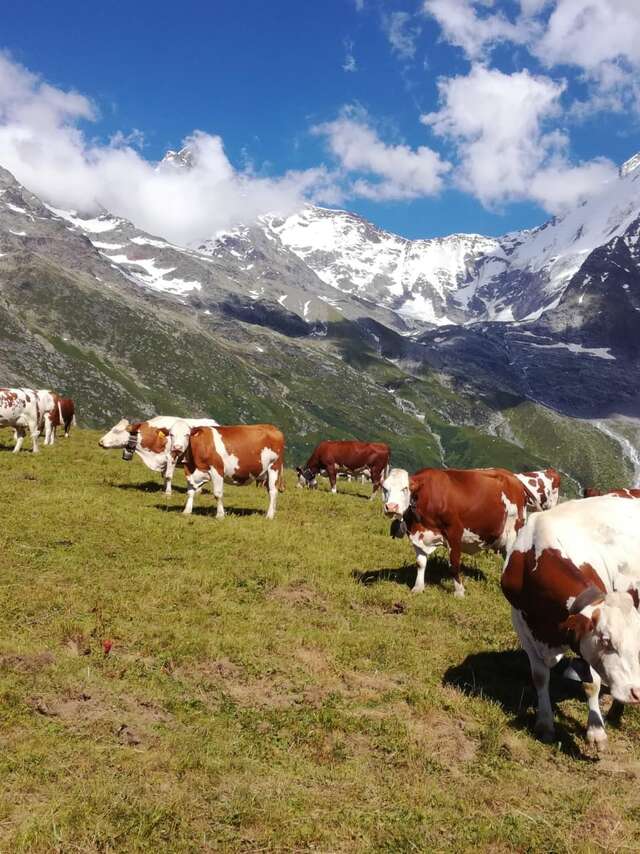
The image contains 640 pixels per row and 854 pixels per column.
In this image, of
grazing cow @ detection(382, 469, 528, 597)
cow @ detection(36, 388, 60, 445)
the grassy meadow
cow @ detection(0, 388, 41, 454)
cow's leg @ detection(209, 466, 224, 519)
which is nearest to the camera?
the grassy meadow

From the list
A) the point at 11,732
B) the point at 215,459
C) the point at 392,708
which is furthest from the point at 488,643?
the point at 215,459

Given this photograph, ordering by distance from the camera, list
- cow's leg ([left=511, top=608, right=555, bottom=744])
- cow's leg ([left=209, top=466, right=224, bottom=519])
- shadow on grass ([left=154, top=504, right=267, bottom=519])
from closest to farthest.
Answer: cow's leg ([left=511, top=608, right=555, bottom=744]) → cow's leg ([left=209, top=466, right=224, bottom=519]) → shadow on grass ([left=154, top=504, right=267, bottom=519])

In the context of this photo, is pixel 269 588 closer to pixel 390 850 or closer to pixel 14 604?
pixel 14 604

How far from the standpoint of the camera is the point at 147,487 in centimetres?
2905

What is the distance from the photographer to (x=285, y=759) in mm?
9117

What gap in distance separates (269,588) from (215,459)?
8.93m

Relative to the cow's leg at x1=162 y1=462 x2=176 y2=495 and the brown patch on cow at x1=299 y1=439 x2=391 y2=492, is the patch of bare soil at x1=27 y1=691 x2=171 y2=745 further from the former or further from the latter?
the brown patch on cow at x1=299 y1=439 x2=391 y2=492

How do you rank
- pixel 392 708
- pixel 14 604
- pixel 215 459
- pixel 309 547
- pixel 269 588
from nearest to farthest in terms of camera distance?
pixel 392 708
pixel 14 604
pixel 269 588
pixel 309 547
pixel 215 459

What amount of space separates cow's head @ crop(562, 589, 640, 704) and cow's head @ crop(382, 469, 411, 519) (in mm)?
7985

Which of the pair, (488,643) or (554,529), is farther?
(488,643)

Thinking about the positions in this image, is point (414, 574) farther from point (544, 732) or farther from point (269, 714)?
point (269, 714)

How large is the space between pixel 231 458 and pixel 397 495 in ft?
30.2

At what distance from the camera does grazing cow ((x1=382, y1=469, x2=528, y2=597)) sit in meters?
17.7

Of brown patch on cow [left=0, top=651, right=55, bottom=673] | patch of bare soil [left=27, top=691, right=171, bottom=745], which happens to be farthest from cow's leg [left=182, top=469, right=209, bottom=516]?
patch of bare soil [left=27, top=691, right=171, bottom=745]
